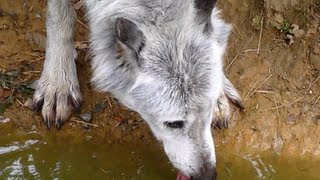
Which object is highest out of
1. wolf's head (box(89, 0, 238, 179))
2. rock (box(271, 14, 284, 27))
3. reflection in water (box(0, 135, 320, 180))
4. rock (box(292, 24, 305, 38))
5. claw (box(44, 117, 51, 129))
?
wolf's head (box(89, 0, 238, 179))

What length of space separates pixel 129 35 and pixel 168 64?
315 mm

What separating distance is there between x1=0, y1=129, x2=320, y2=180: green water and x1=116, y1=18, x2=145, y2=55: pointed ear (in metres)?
1.46

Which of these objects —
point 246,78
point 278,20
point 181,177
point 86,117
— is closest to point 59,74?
point 86,117

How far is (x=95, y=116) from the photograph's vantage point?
5.58 m

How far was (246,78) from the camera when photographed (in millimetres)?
5812

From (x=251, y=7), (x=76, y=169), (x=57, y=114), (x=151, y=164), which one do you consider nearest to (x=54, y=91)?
(x=57, y=114)

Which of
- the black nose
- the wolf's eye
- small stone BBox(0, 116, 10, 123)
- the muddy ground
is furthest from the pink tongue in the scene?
small stone BBox(0, 116, 10, 123)

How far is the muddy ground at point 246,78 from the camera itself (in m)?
5.54

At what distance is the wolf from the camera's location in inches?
161

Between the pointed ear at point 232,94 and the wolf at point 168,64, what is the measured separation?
1.07m

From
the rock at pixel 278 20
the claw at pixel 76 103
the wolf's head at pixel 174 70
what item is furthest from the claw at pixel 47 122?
the rock at pixel 278 20

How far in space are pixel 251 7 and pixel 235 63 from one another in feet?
1.87

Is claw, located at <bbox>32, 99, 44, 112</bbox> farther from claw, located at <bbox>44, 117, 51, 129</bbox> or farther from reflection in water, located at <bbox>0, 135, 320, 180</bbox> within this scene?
reflection in water, located at <bbox>0, 135, 320, 180</bbox>

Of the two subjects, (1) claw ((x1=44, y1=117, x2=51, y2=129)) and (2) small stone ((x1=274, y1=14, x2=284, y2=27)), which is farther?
(2) small stone ((x1=274, y1=14, x2=284, y2=27))
